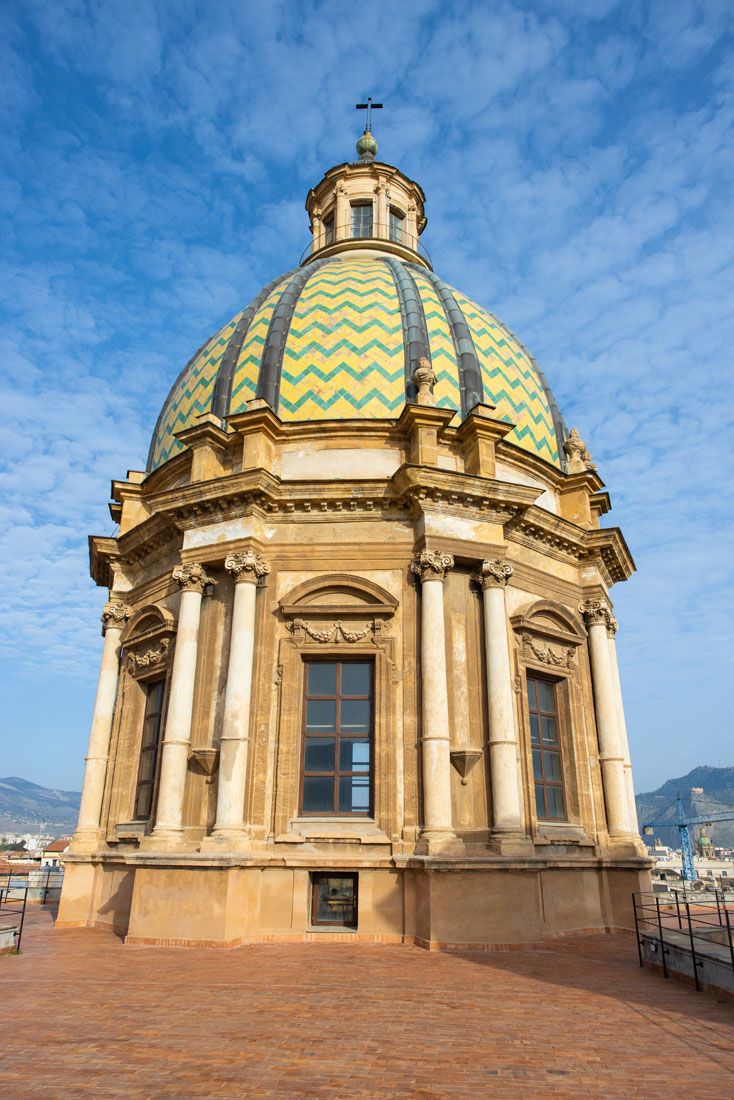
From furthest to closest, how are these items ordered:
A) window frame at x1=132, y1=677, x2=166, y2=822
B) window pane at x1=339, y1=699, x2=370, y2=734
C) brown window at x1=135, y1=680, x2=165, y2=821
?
brown window at x1=135, y1=680, x2=165, y2=821, window frame at x1=132, y1=677, x2=166, y2=822, window pane at x1=339, y1=699, x2=370, y2=734

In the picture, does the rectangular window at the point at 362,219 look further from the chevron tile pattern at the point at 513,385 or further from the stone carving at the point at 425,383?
the stone carving at the point at 425,383

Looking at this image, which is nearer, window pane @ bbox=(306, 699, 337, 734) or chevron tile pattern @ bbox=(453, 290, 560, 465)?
window pane @ bbox=(306, 699, 337, 734)

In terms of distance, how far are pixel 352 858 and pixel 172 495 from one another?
8.28 meters

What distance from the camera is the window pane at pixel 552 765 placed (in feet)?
57.5

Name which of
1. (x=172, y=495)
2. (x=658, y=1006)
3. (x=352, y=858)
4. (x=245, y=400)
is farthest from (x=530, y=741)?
(x=245, y=400)

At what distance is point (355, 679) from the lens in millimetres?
15977

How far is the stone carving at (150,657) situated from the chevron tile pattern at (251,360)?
5.86 m

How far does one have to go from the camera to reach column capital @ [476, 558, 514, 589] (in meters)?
16.1

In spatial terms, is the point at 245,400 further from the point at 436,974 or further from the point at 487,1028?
the point at 487,1028

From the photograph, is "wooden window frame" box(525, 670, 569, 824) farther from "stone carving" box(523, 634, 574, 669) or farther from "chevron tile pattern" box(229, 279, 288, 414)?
"chevron tile pattern" box(229, 279, 288, 414)

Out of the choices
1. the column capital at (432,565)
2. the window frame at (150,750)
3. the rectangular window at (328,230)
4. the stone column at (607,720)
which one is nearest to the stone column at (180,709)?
the window frame at (150,750)

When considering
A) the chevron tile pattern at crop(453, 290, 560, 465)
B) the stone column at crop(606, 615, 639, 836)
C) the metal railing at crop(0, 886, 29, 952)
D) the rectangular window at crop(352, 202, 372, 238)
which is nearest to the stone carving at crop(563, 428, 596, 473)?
the chevron tile pattern at crop(453, 290, 560, 465)

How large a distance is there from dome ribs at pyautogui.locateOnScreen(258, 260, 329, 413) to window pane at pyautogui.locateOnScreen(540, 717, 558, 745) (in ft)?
31.5

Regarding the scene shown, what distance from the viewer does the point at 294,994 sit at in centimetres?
912
